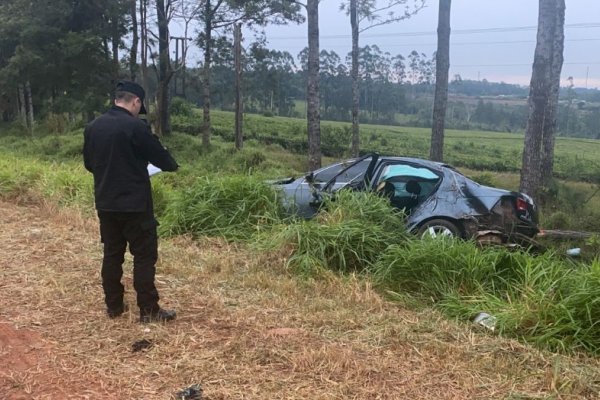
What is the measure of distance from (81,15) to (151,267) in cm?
2870

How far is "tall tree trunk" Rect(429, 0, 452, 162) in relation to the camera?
16.2 m

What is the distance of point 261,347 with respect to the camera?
382 cm

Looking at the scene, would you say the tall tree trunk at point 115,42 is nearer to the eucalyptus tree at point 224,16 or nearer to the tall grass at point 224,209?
the eucalyptus tree at point 224,16

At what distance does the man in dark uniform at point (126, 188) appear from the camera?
164 inches

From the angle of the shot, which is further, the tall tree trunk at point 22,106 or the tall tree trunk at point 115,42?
the tall tree trunk at point 22,106

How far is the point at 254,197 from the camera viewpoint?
26.3 feet

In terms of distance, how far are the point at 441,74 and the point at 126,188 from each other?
13882mm

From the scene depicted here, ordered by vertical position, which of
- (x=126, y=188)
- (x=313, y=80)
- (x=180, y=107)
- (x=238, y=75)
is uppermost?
(x=238, y=75)

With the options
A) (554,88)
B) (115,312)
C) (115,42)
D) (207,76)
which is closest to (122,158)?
(115,312)

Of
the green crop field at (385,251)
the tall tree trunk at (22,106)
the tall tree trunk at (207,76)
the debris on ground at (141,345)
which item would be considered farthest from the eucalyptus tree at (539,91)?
the tall tree trunk at (22,106)

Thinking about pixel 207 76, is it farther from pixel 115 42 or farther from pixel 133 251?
pixel 133 251

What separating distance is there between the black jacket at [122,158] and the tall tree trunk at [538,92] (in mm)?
8566

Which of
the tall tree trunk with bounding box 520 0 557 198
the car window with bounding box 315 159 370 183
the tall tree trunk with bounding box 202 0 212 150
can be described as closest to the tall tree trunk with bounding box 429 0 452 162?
the tall tree trunk with bounding box 520 0 557 198

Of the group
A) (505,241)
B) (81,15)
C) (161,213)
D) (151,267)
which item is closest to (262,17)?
(81,15)
